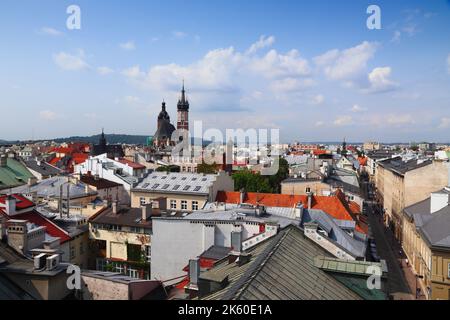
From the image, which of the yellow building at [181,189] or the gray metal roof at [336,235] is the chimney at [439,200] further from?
the yellow building at [181,189]

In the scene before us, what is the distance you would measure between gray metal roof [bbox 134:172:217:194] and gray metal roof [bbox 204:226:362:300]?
2948 centimetres

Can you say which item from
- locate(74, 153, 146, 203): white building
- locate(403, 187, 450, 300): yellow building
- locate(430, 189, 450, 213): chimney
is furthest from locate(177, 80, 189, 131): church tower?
locate(430, 189, 450, 213): chimney

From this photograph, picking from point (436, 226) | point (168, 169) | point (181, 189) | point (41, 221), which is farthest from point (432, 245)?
point (168, 169)

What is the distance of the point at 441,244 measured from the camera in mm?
25797

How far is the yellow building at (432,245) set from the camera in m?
25.8

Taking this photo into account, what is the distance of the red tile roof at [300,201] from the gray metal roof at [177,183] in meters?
2.20

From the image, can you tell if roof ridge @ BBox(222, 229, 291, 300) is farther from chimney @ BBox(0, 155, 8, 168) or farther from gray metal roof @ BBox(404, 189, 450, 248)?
chimney @ BBox(0, 155, 8, 168)

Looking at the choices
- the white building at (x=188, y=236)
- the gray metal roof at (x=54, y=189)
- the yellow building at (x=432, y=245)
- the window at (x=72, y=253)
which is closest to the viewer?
the white building at (x=188, y=236)

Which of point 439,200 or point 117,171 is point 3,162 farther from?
point 439,200

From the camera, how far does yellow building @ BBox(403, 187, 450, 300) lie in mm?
25750

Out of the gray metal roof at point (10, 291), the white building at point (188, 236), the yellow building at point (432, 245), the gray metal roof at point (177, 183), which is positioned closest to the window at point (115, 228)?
the white building at point (188, 236)

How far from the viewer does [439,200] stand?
32594mm
